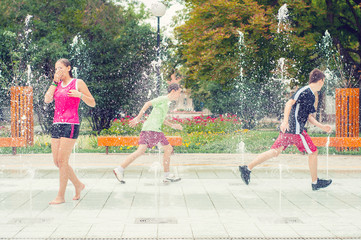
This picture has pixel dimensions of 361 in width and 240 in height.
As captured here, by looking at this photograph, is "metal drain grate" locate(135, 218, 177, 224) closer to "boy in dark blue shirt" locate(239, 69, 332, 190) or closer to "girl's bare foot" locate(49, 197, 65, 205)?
"girl's bare foot" locate(49, 197, 65, 205)

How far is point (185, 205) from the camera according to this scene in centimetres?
659

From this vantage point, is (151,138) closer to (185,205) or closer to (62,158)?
(185,205)

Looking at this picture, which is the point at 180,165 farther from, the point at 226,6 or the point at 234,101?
the point at 234,101

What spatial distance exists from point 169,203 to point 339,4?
18527mm

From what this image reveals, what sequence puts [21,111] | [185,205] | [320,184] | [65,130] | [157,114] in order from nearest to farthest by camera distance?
[65,130] < [185,205] < [320,184] < [157,114] < [21,111]

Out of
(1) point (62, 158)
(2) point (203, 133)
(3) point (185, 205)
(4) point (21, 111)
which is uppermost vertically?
(4) point (21, 111)

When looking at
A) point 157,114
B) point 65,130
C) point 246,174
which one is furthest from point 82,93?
point 246,174

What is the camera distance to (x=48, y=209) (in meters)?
6.32

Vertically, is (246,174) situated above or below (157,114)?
below

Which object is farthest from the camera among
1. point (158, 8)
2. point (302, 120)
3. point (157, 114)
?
→ point (158, 8)

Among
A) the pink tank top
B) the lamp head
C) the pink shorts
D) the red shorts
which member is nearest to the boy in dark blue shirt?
the red shorts

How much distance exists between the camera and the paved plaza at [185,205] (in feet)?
16.9

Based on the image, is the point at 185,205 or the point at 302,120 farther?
the point at 302,120

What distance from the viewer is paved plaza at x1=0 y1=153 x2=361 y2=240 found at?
16.9 feet
